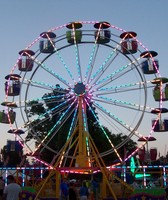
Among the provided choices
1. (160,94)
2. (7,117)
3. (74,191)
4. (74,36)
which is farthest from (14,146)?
(74,191)

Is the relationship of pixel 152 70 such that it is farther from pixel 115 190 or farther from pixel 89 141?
pixel 115 190

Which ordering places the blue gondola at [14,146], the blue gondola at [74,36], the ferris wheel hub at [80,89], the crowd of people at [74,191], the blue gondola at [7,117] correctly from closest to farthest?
the crowd of people at [74,191] → the ferris wheel hub at [80,89] → the blue gondola at [14,146] → the blue gondola at [7,117] → the blue gondola at [74,36]

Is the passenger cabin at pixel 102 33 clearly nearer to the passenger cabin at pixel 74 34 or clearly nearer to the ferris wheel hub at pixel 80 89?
the passenger cabin at pixel 74 34

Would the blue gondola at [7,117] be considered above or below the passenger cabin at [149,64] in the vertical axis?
below

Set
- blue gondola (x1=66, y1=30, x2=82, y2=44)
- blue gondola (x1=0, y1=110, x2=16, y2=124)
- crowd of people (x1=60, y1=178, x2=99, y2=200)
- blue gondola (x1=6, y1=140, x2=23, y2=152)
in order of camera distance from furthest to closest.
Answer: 1. blue gondola (x1=66, y1=30, x2=82, y2=44)
2. blue gondola (x1=0, y1=110, x2=16, y2=124)
3. blue gondola (x1=6, y1=140, x2=23, y2=152)
4. crowd of people (x1=60, y1=178, x2=99, y2=200)

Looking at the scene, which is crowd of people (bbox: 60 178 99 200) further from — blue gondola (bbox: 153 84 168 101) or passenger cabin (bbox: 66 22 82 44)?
A: passenger cabin (bbox: 66 22 82 44)

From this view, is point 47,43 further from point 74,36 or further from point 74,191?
point 74,191

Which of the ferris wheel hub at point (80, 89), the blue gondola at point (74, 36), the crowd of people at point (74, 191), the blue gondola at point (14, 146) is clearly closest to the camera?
the crowd of people at point (74, 191)

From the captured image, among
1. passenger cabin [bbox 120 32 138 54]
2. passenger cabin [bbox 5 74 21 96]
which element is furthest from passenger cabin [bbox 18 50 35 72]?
passenger cabin [bbox 120 32 138 54]

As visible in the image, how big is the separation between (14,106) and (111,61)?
6.13 meters

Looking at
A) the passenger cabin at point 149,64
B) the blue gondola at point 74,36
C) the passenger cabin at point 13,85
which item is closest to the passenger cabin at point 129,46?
the passenger cabin at point 149,64

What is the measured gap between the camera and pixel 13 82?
72.1 ft

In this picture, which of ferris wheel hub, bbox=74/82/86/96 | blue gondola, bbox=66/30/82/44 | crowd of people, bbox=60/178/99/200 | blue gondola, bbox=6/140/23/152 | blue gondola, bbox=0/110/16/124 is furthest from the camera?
blue gondola, bbox=66/30/82/44

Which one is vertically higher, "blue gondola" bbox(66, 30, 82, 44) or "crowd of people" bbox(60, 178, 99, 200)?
"blue gondola" bbox(66, 30, 82, 44)
